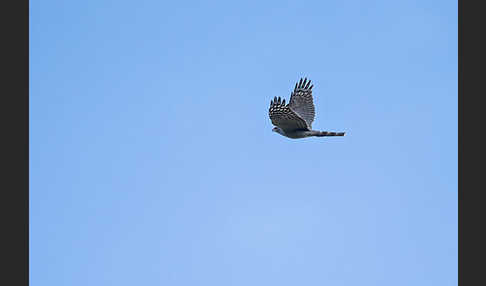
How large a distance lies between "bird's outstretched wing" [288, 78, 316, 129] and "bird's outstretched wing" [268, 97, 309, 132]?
1303mm

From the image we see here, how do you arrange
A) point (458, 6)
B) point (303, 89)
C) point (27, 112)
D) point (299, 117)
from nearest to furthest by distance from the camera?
point (27, 112), point (458, 6), point (299, 117), point (303, 89)

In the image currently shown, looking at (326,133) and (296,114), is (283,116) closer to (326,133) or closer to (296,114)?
(296,114)

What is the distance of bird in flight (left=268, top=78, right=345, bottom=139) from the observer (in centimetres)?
2762

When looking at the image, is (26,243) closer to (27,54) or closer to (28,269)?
(28,269)

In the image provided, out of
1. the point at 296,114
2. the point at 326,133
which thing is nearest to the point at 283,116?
the point at 296,114

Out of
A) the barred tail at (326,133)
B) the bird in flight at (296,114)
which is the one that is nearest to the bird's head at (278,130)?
the bird in flight at (296,114)

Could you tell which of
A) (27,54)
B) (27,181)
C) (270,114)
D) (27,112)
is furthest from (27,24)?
(270,114)

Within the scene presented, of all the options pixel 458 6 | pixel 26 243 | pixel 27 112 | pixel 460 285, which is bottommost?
pixel 460 285

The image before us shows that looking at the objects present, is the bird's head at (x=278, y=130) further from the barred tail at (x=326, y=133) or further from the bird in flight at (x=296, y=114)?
the barred tail at (x=326, y=133)

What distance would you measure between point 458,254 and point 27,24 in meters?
13.7

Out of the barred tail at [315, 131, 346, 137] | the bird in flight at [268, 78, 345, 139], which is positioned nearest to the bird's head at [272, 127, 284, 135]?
the bird in flight at [268, 78, 345, 139]

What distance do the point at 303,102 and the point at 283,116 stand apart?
281cm

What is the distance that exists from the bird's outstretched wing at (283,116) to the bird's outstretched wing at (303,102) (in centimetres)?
130

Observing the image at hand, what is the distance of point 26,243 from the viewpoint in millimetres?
18062
